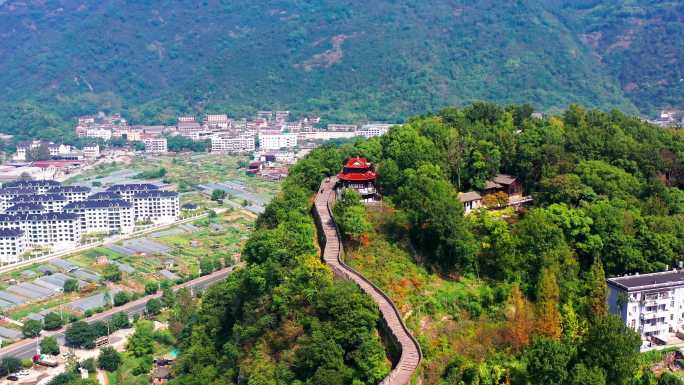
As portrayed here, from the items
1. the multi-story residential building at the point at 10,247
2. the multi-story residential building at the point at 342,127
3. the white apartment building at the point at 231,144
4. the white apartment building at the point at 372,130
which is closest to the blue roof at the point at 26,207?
the multi-story residential building at the point at 10,247

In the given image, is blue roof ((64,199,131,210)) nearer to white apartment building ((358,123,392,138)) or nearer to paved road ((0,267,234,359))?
paved road ((0,267,234,359))

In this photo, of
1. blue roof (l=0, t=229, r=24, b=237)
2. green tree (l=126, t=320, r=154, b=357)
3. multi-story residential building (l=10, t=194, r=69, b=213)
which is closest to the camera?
green tree (l=126, t=320, r=154, b=357)

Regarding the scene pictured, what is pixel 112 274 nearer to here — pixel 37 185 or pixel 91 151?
pixel 37 185

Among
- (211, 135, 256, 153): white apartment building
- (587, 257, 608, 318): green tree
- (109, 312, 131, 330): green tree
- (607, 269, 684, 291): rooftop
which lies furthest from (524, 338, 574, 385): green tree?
(211, 135, 256, 153): white apartment building

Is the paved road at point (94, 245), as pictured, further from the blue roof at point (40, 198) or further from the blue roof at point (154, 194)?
the blue roof at point (40, 198)

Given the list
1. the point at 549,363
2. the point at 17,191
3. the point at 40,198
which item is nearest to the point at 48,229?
the point at 40,198

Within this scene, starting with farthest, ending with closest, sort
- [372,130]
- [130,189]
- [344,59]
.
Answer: [344,59] < [372,130] < [130,189]

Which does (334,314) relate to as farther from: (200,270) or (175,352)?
(200,270)

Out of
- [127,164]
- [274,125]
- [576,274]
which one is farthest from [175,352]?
[274,125]
